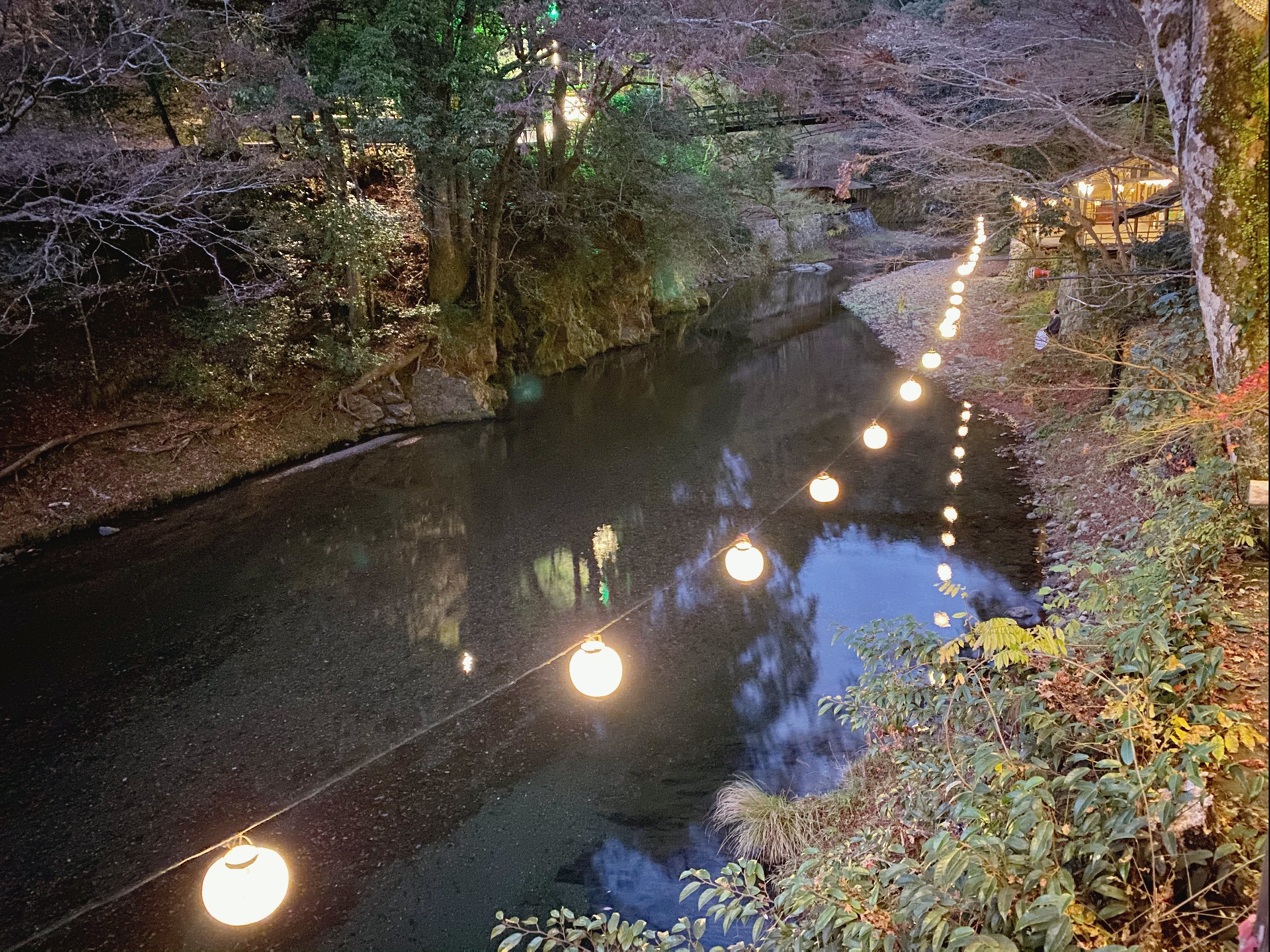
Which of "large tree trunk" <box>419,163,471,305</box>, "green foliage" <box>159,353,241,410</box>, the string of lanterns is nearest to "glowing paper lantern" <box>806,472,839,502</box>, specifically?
the string of lanterns

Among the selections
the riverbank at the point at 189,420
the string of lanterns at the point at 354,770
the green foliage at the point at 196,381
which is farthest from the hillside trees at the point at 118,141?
the string of lanterns at the point at 354,770

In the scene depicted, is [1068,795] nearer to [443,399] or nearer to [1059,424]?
[1059,424]

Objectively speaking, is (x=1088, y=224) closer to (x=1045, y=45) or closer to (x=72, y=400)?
(x=1045, y=45)

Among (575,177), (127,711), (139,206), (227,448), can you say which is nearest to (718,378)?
(575,177)

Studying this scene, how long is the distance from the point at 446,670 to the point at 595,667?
13.3 feet

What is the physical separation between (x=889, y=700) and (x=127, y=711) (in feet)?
24.3

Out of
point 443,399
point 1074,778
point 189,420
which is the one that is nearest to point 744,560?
point 1074,778

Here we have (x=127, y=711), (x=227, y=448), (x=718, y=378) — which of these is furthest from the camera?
(x=718, y=378)

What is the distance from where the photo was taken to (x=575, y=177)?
64.0 ft

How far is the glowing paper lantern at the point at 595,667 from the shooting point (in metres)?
4.37

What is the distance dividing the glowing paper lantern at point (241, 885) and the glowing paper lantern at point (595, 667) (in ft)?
5.85

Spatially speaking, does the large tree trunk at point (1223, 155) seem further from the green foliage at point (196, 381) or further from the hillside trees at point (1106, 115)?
the green foliage at point (196, 381)

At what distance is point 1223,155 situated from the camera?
335 cm

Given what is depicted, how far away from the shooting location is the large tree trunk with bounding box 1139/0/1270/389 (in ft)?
10.6
